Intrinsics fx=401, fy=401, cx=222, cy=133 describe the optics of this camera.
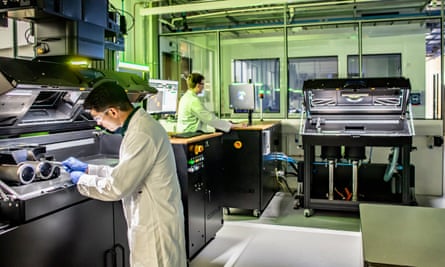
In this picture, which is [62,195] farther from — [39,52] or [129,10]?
[129,10]

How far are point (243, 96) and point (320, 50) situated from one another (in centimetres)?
314

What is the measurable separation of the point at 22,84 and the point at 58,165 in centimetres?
59

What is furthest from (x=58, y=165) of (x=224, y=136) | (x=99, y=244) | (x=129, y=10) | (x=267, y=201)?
(x=129, y=10)

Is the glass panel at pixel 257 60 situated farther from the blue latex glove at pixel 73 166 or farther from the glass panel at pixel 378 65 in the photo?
the blue latex glove at pixel 73 166

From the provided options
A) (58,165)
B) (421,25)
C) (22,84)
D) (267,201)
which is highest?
(421,25)

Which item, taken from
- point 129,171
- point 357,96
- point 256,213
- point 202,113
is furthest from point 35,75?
point 357,96

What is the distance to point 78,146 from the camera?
288 centimetres

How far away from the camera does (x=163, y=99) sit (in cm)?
528

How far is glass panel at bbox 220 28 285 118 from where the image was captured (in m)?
7.65

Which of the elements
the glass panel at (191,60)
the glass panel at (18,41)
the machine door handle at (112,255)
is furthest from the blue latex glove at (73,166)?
the glass panel at (191,60)

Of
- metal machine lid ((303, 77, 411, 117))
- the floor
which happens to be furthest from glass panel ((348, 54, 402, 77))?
the floor

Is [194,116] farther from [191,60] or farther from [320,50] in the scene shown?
[320,50]

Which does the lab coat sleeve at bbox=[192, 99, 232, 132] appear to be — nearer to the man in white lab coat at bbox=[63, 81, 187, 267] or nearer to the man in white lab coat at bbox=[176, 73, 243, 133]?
the man in white lab coat at bbox=[176, 73, 243, 133]

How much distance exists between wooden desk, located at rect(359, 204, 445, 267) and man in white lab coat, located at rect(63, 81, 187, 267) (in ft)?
3.29
